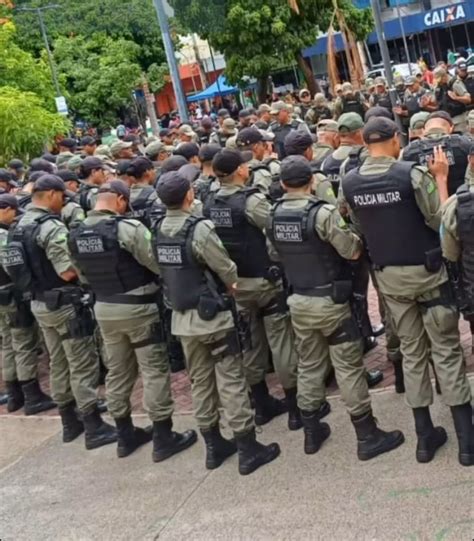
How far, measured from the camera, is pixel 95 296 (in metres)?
5.85

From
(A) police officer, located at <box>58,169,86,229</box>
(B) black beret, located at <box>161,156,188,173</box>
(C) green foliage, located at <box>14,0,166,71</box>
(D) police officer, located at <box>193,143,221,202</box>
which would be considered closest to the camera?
(A) police officer, located at <box>58,169,86,229</box>

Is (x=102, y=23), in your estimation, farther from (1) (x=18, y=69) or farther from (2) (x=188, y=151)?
(2) (x=188, y=151)

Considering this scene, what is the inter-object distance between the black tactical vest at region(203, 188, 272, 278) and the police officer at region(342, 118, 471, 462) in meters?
1.03

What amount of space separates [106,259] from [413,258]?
2128mm

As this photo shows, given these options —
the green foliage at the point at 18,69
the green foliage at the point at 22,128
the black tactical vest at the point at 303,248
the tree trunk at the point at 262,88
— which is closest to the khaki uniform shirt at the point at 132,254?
the black tactical vest at the point at 303,248

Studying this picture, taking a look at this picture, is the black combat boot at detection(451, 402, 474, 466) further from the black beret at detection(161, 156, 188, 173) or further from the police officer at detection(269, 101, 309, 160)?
the police officer at detection(269, 101, 309, 160)

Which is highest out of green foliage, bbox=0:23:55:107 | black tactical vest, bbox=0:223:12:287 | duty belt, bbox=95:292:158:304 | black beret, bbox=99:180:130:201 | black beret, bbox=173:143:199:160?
green foliage, bbox=0:23:55:107

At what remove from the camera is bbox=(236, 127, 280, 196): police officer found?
6.63 meters

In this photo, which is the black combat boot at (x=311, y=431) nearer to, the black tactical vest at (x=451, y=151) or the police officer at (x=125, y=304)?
the police officer at (x=125, y=304)

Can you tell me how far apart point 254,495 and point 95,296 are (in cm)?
192

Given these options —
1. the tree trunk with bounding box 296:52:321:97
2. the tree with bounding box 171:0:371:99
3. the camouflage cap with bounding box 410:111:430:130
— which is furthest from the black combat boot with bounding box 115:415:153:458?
the tree trunk with bounding box 296:52:321:97

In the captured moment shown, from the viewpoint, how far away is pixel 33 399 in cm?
736

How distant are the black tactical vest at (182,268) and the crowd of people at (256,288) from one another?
1 centimetres

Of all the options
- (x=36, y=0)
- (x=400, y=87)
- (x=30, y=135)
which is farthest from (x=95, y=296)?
(x=36, y=0)
